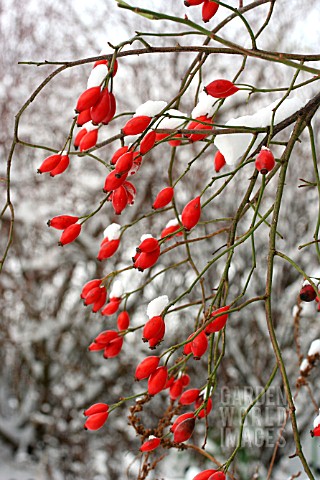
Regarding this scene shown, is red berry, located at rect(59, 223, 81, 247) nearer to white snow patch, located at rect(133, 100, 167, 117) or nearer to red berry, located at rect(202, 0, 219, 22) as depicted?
white snow patch, located at rect(133, 100, 167, 117)

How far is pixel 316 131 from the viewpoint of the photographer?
2906 mm

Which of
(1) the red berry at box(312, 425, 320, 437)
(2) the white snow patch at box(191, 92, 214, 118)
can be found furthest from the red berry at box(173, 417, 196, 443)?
(2) the white snow patch at box(191, 92, 214, 118)

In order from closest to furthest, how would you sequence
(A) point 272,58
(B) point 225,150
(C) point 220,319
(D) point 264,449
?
1. (A) point 272,58
2. (C) point 220,319
3. (B) point 225,150
4. (D) point 264,449

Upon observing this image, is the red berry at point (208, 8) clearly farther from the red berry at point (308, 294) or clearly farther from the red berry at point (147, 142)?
the red berry at point (308, 294)

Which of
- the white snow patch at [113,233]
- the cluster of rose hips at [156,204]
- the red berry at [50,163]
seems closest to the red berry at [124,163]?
the cluster of rose hips at [156,204]

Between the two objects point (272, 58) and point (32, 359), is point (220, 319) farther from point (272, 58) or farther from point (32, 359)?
point (32, 359)

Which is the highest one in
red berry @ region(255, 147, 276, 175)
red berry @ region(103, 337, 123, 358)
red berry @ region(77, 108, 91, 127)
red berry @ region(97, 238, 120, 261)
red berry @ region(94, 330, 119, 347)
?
red berry @ region(97, 238, 120, 261)

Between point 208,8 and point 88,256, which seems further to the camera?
point 88,256

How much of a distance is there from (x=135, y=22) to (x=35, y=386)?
6.31 feet

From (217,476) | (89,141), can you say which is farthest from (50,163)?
(217,476)

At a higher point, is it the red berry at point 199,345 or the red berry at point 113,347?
the red berry at point 113,347

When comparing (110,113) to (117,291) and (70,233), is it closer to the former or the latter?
(70,233)

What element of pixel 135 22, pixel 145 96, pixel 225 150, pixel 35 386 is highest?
pixel 135 22

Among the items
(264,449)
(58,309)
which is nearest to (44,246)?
(58,309)
